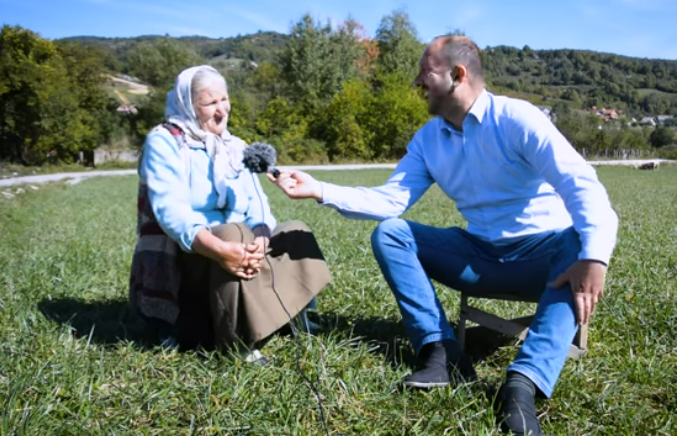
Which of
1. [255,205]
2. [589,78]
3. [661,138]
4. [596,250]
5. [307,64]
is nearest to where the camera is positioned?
[596,250]

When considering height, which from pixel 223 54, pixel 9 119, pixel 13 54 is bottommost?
pixel 9 119

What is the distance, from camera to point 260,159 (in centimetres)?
299

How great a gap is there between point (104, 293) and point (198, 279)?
155 cm

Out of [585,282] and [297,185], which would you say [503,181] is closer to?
[585,282]

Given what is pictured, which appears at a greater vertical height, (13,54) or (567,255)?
(13,54)

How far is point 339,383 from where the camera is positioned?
2588 millimetres

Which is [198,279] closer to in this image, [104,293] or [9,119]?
[104,293]

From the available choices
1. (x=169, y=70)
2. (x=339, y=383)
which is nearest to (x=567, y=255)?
(x=339, y=383)

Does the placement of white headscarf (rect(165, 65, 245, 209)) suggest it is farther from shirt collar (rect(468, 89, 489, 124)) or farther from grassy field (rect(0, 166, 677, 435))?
Result: shirt collar (rect(468, 89, 489, 124))

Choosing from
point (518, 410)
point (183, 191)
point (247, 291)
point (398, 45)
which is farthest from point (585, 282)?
point (398, 45)

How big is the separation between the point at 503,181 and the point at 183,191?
4.93 ft

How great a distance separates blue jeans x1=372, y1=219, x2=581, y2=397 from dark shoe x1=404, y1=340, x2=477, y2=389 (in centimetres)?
4

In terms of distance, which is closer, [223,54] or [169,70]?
[169,70]

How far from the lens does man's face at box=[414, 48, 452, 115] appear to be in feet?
9.30
